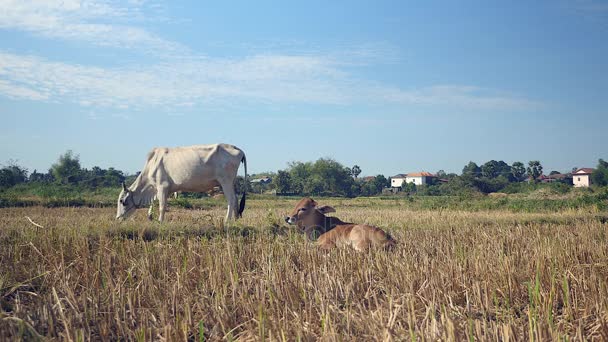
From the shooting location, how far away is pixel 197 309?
3.49 m

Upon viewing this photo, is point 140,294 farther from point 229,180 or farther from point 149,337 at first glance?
point 229,180

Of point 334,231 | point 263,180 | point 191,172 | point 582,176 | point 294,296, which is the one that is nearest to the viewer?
point 294,296

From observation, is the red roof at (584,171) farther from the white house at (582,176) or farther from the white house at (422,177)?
the white house at (422,177)

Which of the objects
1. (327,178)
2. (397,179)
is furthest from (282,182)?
(397,179)

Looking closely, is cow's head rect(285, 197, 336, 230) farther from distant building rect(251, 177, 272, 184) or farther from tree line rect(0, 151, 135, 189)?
distant building rect(251, 177, 272, 184)

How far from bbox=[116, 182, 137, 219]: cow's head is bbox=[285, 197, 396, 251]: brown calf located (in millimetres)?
5053

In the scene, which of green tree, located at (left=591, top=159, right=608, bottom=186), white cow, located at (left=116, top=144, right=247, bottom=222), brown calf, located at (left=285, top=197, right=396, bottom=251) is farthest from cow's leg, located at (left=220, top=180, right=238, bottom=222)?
green tree, located at (left=591, top=159, right=608, bottom=186)

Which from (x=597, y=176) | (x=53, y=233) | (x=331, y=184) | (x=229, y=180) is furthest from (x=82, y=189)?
(x=597, y=176)

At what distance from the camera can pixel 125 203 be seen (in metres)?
11.4

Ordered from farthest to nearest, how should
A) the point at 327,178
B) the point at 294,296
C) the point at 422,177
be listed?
the point at 422,177
the point at 327,178
the point at 294,296

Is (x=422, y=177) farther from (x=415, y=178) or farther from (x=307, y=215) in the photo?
(x=307, y=215)

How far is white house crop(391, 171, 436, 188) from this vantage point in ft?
369

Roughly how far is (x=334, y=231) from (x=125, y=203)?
638 cm

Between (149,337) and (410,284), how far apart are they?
74.9 inches
